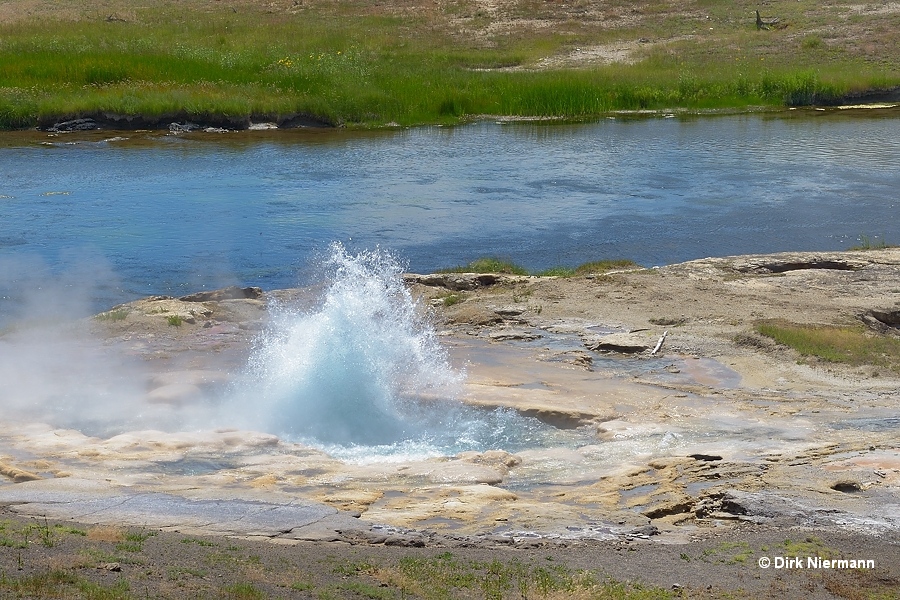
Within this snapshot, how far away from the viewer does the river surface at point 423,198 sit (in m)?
20.6

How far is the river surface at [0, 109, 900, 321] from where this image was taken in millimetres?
20609

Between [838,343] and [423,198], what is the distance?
12687 mm

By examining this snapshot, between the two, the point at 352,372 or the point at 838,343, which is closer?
the point at 352,372

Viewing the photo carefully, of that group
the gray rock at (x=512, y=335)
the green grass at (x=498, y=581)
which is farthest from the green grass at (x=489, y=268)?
the green grass at (x=498, y=581)

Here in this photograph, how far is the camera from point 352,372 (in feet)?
44.5

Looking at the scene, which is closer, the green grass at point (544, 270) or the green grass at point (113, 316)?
the green grass at point (113, 316)

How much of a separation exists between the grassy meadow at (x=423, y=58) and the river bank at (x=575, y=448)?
63.4 ft

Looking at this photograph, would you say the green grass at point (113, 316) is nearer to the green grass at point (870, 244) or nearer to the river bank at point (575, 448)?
the river bank at point (575, 448)

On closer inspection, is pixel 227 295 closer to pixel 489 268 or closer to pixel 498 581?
pixel 489 268

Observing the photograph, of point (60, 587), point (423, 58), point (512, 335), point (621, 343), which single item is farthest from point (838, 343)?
point (423, 58)

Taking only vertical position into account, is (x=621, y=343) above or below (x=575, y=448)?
above

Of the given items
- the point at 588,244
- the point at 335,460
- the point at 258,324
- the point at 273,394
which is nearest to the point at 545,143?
the point at 588,244

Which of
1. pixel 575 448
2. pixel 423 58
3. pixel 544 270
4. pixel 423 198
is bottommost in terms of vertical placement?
pixel 575 448

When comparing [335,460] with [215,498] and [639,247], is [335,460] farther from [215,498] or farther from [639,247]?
[639,247]
